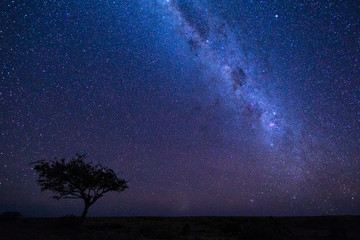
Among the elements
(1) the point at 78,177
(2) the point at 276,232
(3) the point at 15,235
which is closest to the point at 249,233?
(2) the point at 276,232

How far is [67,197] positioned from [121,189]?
265 inches

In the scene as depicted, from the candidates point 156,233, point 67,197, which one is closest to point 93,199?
point 67,197

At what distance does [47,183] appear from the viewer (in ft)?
89.9

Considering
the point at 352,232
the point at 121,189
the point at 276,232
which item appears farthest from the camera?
the point at 121,189

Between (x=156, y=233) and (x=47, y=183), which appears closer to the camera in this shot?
(x=156, y=233)

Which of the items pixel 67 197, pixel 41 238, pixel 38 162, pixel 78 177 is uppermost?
pixel 38 162

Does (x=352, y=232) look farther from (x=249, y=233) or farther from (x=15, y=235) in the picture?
(x=15, y=235)

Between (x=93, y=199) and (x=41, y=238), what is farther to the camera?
(x=93, y=199)

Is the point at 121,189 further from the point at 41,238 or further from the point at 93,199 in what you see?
the point at 41,238

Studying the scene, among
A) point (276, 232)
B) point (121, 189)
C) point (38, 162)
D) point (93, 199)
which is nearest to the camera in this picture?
point (276, 232)

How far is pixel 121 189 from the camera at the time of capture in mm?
31266

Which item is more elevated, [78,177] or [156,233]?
[78,177]

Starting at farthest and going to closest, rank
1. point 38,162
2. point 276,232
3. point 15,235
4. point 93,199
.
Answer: point 93,199 < point 38,162 < point 276,232 < point 15,235

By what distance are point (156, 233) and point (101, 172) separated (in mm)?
12368
